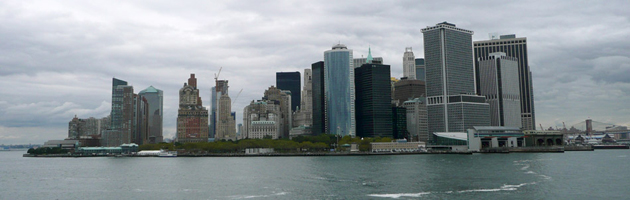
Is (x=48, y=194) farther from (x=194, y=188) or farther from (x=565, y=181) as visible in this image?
(x=565, y=181)

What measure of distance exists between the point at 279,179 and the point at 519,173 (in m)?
48.0

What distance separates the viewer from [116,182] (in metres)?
100

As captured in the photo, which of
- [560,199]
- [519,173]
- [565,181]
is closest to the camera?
[560,199]

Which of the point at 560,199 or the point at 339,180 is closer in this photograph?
the point at 560,199

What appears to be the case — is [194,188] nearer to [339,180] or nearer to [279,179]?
[279,179]

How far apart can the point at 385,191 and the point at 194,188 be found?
3135cm

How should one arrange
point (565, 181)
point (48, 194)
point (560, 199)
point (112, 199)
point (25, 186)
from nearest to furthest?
point (560, 199), point (112, 199), point (48, 194), point (565, 181), point (25, 186)

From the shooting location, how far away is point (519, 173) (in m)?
106

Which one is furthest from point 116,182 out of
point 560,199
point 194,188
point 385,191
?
point 560,199

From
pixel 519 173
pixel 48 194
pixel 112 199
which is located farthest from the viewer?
pixel 519 173

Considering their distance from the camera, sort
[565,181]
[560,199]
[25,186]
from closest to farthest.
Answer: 1. [560,199]
2. [565,181]
3. [25,186]

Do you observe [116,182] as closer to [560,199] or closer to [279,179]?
[279,179]

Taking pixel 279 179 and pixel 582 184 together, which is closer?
pixel 582 184

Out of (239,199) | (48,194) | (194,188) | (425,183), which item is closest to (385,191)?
(425,183)
